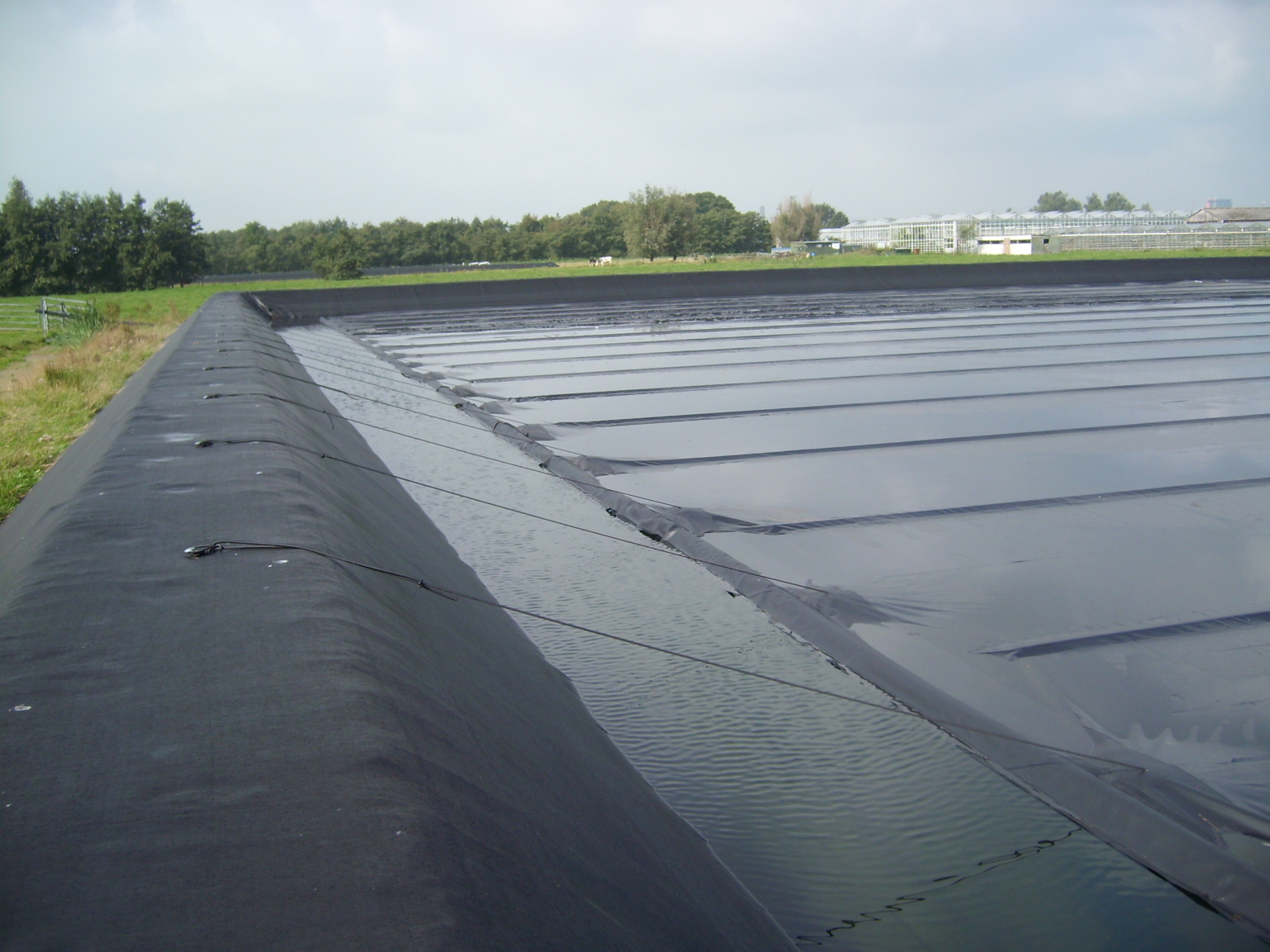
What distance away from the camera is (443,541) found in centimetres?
429

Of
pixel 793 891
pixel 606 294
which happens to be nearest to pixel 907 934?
pixel 793 891

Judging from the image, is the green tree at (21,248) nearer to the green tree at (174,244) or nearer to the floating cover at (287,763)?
the green tree at (174,244)

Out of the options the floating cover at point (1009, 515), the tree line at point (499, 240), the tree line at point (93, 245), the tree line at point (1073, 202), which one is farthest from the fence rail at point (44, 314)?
the tree line at point (1073, 202)

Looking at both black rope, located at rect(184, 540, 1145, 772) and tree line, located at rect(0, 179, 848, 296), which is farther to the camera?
tree line, located at rect(0, 179, 848, 296)

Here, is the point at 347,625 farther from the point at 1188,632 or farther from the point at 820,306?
the point at 820,306

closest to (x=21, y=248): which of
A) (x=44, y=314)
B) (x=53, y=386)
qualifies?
(x=44, y=314)

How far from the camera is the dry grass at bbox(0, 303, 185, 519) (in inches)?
260

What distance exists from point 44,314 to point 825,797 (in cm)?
2376

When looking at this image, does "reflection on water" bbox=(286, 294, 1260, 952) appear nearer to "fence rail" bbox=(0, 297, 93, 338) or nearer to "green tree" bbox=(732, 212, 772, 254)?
"fence rail" bbox=(0, 297, 93, 338)

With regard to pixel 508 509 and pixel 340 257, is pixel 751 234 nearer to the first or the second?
pixel 340 257

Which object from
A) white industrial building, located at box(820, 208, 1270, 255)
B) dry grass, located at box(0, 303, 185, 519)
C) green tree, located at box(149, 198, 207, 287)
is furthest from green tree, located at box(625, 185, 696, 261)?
dry grass, located at box(0, 303, 185, 519)

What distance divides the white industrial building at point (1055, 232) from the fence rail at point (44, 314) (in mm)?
42599

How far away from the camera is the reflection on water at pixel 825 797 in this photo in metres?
1.99

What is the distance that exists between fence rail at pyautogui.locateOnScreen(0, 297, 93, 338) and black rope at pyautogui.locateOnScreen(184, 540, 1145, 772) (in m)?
19.3
